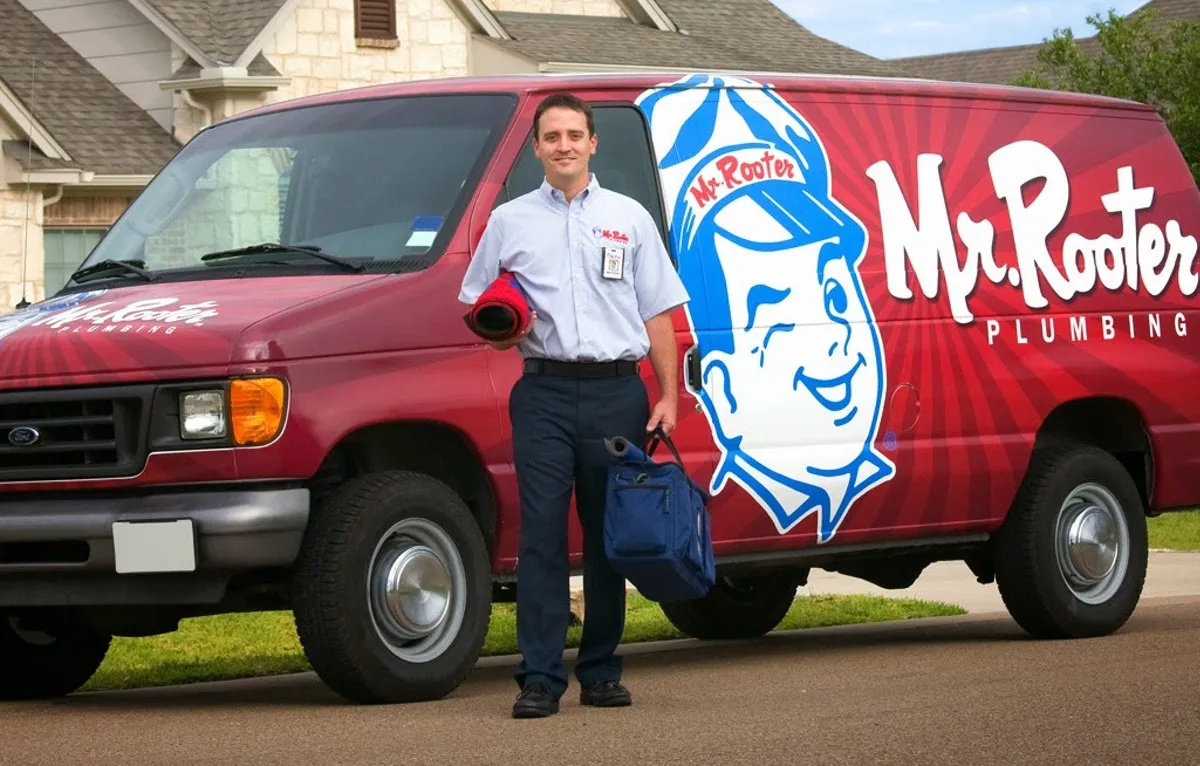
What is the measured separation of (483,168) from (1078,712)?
9.18 feet

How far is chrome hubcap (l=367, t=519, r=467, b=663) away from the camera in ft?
27.3

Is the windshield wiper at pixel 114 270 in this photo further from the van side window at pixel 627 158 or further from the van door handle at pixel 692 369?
the van door handle at pixel 692 369

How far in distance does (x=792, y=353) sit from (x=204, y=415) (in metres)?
2.49

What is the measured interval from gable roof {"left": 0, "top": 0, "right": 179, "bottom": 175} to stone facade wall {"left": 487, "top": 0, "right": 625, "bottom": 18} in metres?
5.24

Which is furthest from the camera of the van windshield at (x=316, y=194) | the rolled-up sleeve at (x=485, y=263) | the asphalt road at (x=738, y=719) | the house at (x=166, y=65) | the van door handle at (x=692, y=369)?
the house at (x=166, y=65)

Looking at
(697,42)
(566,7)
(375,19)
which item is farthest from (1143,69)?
(375,19)

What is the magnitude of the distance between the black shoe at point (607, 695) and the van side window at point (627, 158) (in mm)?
1885

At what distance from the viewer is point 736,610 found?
11.8 metres

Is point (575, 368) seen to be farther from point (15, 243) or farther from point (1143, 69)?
point (1143, 69)

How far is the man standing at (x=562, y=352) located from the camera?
7984 millimetres

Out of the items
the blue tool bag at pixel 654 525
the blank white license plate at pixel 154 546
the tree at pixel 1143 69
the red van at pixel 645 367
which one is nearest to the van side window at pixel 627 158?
the red van at pixel 645 367

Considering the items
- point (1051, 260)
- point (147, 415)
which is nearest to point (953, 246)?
point (1051, 260)

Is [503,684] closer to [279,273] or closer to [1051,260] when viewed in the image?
[279,273]

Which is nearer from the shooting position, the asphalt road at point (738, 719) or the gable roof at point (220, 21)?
the asphalt road at point (738, 719)
